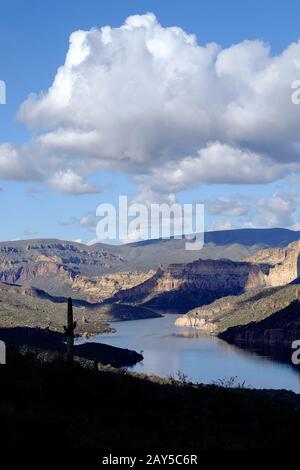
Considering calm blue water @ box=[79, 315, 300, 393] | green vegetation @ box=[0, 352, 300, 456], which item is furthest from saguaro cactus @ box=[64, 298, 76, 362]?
calm blue water @ box=[79, 315, 300, 393]

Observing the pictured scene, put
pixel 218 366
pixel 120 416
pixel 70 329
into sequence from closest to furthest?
pixel 120 416
pixel 70 329
pixel 218 366

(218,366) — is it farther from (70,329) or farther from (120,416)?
(120,416)

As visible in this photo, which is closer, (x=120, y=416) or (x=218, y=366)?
(x=120, y=416)

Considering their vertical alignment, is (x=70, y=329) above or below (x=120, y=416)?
above

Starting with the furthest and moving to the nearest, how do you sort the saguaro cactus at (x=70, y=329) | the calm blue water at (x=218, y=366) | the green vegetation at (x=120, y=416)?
the calm blue water at (x=218, y=366), the saguaro cactus at (x=70, y=329), the green vegetation at (x=120, y=416)

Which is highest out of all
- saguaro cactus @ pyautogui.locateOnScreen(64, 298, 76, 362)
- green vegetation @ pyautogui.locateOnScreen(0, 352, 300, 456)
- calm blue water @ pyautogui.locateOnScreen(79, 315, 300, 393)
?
saguaro cactus @ pyautogui.locateOnScreen(64, 298, 76, 362)

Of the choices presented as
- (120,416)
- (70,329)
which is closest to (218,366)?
(70,329)

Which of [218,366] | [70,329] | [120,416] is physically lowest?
[218,366]

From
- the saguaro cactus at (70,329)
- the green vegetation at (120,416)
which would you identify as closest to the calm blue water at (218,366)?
the green vegetation at (120,416)

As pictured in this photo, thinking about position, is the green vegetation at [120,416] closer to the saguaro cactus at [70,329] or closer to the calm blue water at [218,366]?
the saguaro cactus at [70,329]

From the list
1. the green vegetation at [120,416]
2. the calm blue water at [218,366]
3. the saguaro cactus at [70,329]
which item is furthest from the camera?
the calm blue water at [218,366]

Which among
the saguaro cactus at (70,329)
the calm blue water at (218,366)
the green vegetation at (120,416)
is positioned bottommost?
the calm blue water at (218,366)

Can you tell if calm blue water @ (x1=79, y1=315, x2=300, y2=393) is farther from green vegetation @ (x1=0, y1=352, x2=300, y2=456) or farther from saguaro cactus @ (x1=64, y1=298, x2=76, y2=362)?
saguaro cactus @ (x1=64, y1=298, x2=76, y2=362)
